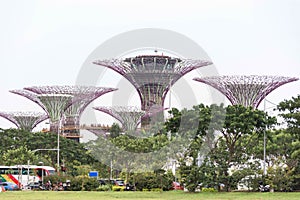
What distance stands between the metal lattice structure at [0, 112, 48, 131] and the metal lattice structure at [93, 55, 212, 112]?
906 inches

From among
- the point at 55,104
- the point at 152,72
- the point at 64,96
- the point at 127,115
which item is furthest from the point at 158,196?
the point at 127,115

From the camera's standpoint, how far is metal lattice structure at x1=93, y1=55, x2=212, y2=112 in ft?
229

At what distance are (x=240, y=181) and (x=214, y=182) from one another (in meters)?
1.58

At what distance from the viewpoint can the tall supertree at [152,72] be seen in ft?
229

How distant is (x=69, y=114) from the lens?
8325 cm

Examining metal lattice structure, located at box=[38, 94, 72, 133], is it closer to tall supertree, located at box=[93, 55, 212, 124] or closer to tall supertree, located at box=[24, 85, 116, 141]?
tall supertree, located at box=[24, 85, 116, 141]

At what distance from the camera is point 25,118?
306 feet

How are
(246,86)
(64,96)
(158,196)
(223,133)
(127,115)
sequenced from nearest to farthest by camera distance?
(158,196)
(223,133)
(246,86)
(64,96)
(127,115)

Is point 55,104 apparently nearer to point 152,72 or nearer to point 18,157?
point 152,72

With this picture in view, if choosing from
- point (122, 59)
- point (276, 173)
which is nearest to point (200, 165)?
point (276, 173)

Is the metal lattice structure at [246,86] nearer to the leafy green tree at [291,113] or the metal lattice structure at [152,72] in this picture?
the metal lattice structure at [152,72]

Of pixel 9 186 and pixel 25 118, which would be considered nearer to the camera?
pixel 9 186

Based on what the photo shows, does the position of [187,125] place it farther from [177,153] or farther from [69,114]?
[69,114]

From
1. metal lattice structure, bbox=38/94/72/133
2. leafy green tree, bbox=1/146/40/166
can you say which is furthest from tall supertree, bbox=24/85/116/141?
leafy green tree, bbox=1/146/40/166
